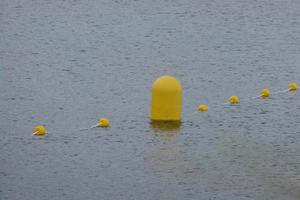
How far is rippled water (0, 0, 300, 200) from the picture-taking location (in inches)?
397

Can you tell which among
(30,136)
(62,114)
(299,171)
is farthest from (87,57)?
(299,171)

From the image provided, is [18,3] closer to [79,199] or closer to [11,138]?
[11,138]

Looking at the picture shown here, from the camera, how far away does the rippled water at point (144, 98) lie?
10.1m

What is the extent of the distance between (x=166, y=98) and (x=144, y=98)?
1426 millimetres

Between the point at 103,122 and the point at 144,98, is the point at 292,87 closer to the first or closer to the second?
the point at 144,98

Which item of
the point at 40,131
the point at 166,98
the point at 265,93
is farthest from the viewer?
the point at 265,93

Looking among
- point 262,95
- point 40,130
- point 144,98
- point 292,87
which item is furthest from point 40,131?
point 292,87

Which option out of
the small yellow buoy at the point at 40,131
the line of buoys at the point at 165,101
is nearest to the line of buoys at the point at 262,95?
the line of buoys at the point at 165,101

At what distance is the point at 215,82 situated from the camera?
47.4ft

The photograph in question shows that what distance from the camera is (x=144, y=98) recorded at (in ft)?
44.2

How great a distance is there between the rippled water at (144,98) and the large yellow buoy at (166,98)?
0.23 metres

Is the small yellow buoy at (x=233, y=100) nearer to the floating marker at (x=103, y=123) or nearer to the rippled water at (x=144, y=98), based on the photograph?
the rippled water at (x=144, y=98)

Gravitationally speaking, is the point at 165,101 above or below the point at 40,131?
above

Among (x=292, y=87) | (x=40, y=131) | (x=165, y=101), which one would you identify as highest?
(x=292, y=87)
